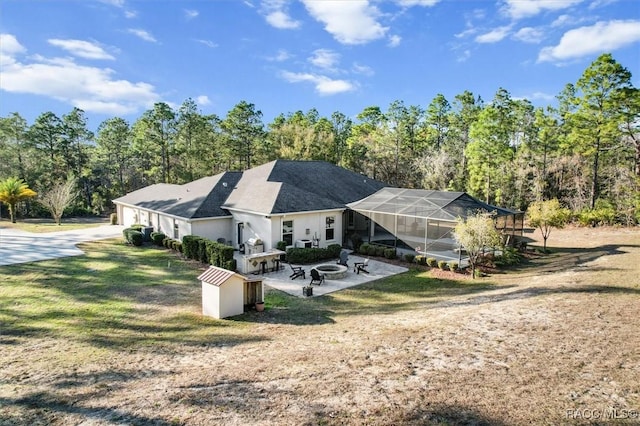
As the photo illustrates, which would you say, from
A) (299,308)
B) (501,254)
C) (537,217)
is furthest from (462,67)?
(299,308)

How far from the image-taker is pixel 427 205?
17969mm

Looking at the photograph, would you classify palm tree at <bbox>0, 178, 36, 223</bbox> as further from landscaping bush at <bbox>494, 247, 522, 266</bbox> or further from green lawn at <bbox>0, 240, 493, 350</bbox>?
landscaping bush at <bbox>494, 247, 522, 266</bbox>

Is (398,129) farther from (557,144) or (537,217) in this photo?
(537,217)

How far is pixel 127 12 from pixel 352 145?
3173 centimetres

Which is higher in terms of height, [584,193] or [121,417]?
[584,193]

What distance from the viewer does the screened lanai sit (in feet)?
57.0

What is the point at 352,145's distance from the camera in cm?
4512

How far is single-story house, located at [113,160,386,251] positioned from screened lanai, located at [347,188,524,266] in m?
1.93

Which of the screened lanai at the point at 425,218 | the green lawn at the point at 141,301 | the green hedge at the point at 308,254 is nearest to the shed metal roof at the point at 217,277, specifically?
the green lawn at the point at 141,301

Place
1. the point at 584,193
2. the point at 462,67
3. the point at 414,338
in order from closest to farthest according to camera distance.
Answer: the point at 414,338, the point at 462,67, the point at 584,193

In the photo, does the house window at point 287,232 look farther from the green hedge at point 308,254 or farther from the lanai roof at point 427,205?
the lanai roof at point 427,205

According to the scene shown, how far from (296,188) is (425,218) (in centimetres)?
756

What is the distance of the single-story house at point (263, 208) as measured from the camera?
18922 millimetres

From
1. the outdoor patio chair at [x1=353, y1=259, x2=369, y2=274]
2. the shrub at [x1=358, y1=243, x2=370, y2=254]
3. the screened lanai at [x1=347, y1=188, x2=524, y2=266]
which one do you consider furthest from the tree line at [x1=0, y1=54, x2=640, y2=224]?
the outdoor patio chair at [x1=353, y1=259, x2=369, y2=274]
